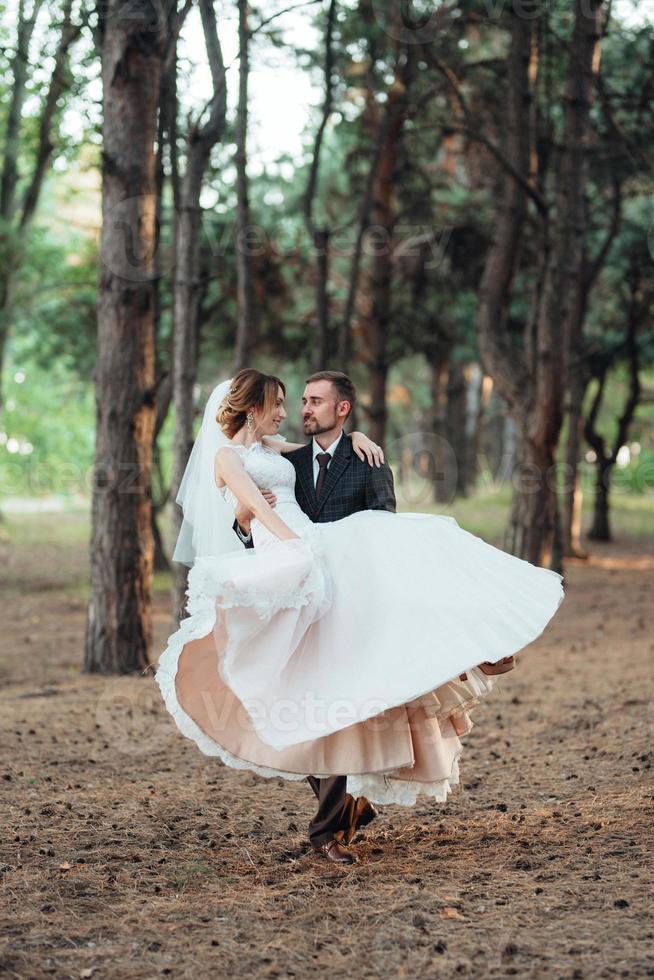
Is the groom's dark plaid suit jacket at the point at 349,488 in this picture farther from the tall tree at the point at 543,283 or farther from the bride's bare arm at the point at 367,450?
the tall tree at the point at 543,283

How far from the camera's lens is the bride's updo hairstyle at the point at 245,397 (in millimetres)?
5504

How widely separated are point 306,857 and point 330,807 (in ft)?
0.92

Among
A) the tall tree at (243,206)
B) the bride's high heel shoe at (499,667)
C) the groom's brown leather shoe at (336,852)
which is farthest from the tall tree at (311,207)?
the groom's brown leather shoe at (336,852)

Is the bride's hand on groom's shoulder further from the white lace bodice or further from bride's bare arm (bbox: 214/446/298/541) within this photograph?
bride's bare arm (bbox: 214/446/298/541)

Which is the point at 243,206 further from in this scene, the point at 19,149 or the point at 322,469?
the point at 19,149

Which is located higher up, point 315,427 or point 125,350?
point 125,350

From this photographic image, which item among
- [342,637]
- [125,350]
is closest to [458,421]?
[125,350]

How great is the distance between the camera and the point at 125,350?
9.93 meters

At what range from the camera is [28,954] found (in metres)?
4.21

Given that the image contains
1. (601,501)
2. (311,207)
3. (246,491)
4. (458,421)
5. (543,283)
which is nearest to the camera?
(246,491)

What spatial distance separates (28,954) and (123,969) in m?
0.40

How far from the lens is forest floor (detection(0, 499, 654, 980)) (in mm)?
4215

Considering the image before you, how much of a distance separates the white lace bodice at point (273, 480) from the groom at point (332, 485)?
2.3 inches

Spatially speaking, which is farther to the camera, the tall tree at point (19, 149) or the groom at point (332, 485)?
the tall tree at point (19, 149)
